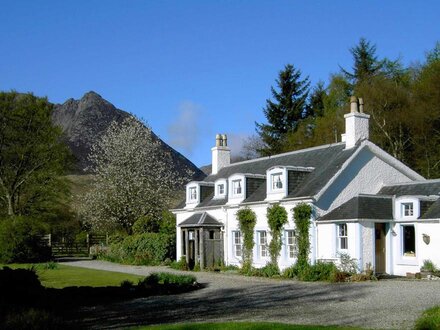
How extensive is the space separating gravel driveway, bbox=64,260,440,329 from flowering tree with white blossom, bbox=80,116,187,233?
2589 centimetres

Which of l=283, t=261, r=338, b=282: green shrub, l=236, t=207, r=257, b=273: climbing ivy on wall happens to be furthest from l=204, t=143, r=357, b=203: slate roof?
l=283, t=261, r=338, b=282: green shrub

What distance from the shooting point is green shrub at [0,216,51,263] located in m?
38.3

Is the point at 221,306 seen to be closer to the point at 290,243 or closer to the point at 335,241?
the point at 335,241

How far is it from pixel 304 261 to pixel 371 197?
4.14m

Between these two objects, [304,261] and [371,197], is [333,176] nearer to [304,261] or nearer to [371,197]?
[371,197]

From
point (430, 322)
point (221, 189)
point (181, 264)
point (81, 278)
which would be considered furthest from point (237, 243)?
point (430, 322)

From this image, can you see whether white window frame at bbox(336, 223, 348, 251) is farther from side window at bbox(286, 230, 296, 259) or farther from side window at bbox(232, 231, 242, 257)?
side window at bbox(232, 231, 242, 257)

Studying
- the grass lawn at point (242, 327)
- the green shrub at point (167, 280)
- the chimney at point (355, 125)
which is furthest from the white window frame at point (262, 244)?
the grass lawn at point (242, 327)

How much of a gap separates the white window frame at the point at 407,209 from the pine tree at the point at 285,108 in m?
33.8

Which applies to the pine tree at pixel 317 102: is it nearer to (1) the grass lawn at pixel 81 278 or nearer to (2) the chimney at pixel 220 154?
(2) the chimney at pixel 220 154

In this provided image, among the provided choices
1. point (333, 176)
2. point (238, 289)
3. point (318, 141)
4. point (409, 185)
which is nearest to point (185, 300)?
point (238, 289)

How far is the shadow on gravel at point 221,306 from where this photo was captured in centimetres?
1385

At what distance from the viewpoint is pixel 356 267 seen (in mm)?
24281

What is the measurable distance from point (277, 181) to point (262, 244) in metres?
3.28
